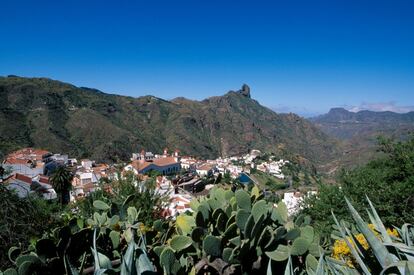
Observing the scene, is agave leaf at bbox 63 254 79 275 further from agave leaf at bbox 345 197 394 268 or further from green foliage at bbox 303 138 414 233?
green foliage at bbox 303 138 414 233

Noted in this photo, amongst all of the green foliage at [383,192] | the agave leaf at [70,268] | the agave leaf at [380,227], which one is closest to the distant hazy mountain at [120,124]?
the green foliage at [383,192]

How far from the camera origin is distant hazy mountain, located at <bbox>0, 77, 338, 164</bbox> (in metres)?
78.2

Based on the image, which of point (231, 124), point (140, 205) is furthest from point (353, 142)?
point (140, 205)

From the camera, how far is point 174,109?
13975 centimetres

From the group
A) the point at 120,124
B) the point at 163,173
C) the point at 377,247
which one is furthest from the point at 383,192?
the point at 120,124

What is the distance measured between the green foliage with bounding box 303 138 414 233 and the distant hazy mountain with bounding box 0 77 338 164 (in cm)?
3846

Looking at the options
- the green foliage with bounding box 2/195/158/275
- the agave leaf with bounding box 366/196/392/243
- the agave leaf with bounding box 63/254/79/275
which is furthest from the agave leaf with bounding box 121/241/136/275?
the agave leaf with bounding box 366/196/392/243

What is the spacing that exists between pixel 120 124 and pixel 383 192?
104233 millimetres

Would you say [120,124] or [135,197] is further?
[120,124]

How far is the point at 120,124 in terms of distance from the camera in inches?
4242

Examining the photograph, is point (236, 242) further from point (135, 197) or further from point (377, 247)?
point (135, 197)

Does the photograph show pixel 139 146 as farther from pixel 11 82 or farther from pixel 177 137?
pixel 11 82

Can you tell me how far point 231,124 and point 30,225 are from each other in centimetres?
14924

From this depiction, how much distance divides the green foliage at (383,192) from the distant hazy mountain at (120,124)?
38.5 metres
